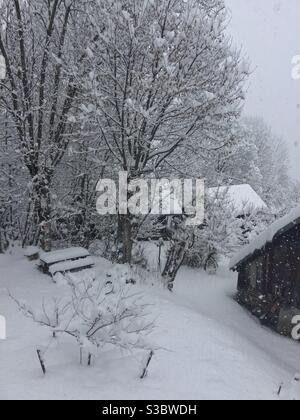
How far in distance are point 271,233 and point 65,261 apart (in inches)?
237

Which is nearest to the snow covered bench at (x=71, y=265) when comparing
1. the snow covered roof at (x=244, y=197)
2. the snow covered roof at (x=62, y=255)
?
the snow covered roof at (x=62, y=255)

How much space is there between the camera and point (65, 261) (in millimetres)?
11211

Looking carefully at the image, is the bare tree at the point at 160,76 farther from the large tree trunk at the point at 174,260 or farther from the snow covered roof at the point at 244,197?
the snow covered roof at the point at 244,197

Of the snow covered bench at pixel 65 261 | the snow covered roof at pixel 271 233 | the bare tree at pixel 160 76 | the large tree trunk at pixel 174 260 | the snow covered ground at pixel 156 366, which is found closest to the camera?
the snow covered ground at pixel 156 366

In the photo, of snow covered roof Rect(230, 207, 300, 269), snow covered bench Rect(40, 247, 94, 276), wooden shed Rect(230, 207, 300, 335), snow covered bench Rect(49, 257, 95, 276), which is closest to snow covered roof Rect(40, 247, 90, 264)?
snow covered bench Rect(40, 247, 94, 276)

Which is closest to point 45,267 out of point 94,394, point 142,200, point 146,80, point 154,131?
point 142,200

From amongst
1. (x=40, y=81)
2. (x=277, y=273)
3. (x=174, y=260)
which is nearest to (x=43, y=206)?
(x=40, y=81)

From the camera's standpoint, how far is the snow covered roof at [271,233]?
1173 cm

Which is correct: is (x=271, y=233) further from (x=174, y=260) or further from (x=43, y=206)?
(x=43, y=206)

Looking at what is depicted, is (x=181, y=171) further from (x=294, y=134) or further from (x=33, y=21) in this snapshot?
(x=294, y=134)
